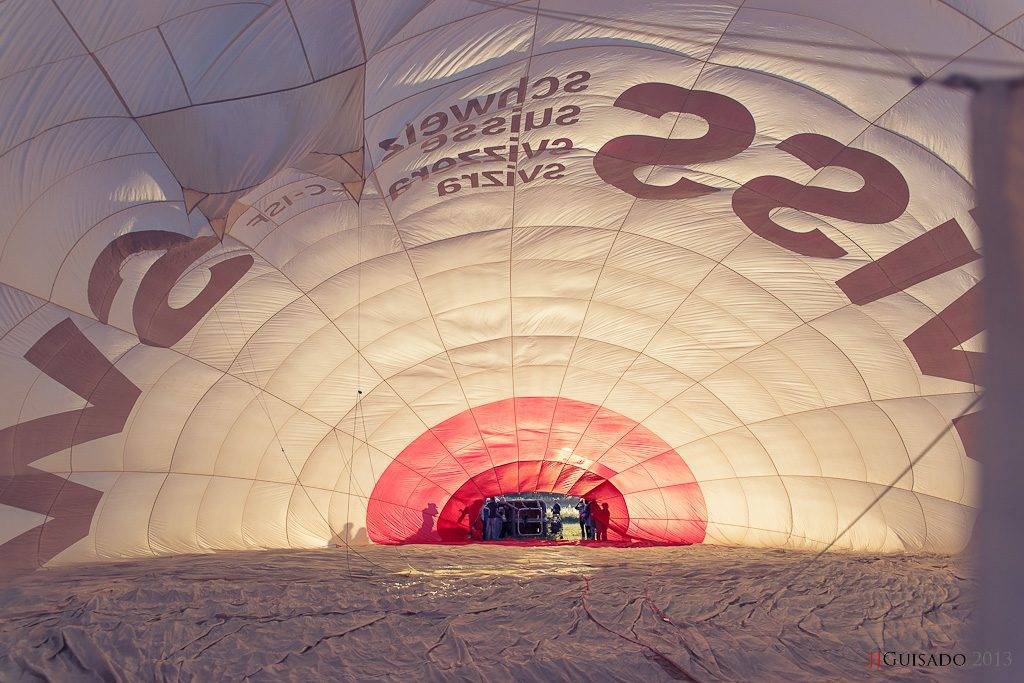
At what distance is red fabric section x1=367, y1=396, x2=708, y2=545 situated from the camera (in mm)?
16875

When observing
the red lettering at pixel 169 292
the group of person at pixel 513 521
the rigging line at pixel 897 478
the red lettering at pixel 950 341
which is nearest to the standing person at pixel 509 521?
the group of person at pixel 513 521

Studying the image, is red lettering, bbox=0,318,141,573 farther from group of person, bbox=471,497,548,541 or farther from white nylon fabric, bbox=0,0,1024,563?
group of person, bbox=471,497,548,541

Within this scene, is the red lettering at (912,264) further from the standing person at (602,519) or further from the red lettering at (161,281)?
the standing person at (602,519)

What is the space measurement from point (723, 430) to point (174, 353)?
1091 centimetres

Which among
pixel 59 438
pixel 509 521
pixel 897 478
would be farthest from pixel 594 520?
pixel 59 438

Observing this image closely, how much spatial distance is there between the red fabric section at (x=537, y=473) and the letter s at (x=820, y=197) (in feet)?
22.4

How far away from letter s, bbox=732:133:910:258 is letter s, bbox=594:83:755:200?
0.63 metres

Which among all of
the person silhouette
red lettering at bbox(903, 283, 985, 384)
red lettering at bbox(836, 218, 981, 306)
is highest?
red lettering at bbox(836, 218, 981, 306)

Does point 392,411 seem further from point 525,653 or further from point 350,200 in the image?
point 525,653

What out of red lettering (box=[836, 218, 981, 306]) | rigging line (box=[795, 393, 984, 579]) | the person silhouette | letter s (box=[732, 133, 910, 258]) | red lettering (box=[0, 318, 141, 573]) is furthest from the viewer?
the person silhouette

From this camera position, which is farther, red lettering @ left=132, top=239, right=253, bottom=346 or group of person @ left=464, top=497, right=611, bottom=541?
group of person @ left=464, top=497, right=611, bottom=541

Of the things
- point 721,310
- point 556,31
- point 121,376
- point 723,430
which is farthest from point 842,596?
point 121,376

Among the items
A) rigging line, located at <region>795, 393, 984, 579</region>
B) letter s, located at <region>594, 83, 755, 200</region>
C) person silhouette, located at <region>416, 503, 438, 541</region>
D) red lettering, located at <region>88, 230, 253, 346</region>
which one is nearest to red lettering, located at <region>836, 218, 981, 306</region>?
rigging line, located at <region>795, 393, 984, 579</region>

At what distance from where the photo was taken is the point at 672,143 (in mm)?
9297
